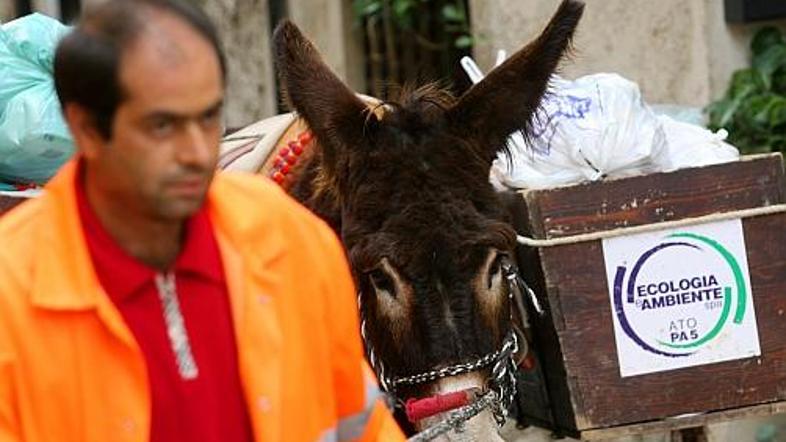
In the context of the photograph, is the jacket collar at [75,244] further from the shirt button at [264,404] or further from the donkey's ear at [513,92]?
the donkey's ear at [513,92]

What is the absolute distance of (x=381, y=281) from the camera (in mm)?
4934

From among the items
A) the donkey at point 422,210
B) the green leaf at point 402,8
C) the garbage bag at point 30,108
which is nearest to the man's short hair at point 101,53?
the donkey at point 422,210

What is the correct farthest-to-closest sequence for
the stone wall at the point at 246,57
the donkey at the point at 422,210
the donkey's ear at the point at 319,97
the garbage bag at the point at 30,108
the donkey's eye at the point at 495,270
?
the stone wall at the point at 246,57 → the garbage bag at the point at 30,108 → the donkey's ear at the point at 319,97 → the donkey's eye at the point at 495,270 → the donkey at the point at 422,210

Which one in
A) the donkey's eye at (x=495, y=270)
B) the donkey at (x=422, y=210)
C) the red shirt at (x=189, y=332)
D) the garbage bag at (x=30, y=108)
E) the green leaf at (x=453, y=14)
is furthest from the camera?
the green leaf at (x=453, y=14)

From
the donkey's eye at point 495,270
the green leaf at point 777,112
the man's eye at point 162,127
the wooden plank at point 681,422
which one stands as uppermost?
the man's eye at point 162,127

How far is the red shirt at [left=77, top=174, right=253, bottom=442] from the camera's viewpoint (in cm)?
304

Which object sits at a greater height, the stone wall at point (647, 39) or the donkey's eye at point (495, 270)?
the stone wall at point (647, 39)

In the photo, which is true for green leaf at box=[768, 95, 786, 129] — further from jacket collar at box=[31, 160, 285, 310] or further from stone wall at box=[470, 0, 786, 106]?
jacket collar at box=[31, 160, 285, 310]

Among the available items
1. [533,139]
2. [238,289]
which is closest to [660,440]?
[533,139]

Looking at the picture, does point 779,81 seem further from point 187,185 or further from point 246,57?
point 187,185

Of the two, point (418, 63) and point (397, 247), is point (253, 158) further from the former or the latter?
point (418, 63)

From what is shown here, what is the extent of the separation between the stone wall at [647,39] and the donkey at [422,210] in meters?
2.75

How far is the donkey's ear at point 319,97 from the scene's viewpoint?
512 cm

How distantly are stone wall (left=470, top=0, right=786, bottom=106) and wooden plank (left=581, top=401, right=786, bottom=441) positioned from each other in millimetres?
2541
